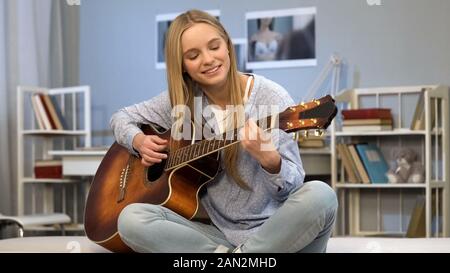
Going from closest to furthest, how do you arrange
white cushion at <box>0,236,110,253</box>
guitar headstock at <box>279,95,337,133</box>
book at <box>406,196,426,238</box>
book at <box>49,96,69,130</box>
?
1. guitar headstock at <box>279,95,337,133</box>
2. white cushion at <box>0,236,110,253</box>
3. book at <box>406,196,426,238</box>
4. book at <box>49,96,69,130</box>

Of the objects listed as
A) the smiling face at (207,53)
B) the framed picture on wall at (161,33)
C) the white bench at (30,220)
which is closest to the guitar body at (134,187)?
the smiling face at (207,53)

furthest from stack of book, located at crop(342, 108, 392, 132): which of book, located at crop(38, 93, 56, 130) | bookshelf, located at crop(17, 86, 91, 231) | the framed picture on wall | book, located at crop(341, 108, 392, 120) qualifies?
book, located at crop(38, 93, 56, 130)

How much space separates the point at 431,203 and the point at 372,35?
67 centimetres

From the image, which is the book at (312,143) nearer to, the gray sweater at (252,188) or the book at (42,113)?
the book at (42,113)

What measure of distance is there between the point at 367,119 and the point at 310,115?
169 cm

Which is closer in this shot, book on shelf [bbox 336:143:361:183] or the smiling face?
the smiling face

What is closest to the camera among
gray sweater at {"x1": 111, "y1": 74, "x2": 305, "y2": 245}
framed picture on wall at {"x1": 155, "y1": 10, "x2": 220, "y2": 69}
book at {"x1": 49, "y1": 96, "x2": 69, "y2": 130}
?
gray sweater at {"x1": 111, "y1": 74, "x2": 305, "y2": 245}

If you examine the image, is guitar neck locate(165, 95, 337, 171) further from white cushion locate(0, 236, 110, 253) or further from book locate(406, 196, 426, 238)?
book locate(406, 196, 426, 238)

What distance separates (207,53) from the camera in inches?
51.7

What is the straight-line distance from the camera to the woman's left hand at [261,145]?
113 centimetres

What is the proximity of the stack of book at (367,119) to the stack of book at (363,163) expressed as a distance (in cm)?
8

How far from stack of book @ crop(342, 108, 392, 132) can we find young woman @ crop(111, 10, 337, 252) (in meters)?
1.43

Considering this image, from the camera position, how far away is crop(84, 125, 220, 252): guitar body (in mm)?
1343
